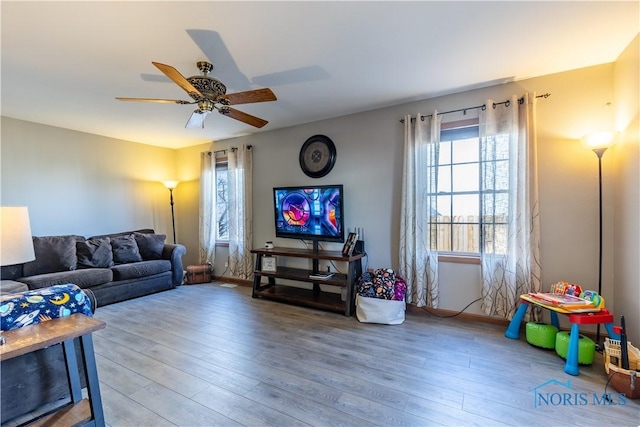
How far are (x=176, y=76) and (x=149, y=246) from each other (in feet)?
11.4

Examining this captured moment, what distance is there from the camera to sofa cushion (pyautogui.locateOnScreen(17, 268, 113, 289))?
321 cm

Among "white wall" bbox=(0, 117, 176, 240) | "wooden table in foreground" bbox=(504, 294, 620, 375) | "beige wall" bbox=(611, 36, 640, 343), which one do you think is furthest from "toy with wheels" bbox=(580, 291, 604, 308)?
"white wall" bbox=(0, 117, 176, 240)

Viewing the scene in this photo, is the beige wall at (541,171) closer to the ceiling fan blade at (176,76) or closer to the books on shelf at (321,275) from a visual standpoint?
the books on shelf at (321,275)

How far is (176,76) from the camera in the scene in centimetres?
198

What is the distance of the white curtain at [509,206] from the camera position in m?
2.76

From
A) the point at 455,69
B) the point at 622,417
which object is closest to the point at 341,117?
the point at 455,69

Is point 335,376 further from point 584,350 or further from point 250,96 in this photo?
point 250,96

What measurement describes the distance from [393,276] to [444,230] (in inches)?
31.0

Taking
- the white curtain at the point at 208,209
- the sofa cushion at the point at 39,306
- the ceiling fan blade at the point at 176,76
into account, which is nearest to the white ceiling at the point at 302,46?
the ceiling fan blade at the point at 176,76

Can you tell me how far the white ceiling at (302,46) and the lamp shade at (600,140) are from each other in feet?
2.25

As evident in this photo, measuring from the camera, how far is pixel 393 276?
10.5 feet

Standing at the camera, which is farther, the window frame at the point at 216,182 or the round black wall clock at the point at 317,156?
the window frame at the point at 216,182

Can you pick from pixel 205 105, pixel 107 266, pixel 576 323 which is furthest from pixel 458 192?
pixel 107 266

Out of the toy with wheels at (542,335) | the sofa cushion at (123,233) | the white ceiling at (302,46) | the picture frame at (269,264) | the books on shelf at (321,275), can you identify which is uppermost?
the white ceiling at (302,46)
